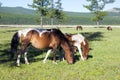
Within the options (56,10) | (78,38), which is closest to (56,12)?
(56,10)

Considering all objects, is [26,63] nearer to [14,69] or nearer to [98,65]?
[14,69]

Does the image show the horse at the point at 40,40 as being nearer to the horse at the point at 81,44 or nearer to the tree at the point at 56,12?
the horse at the point at 81,44

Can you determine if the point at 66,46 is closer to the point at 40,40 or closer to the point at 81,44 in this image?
the point at 40,40

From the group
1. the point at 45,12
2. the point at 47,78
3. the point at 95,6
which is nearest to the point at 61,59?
the point at 47,78

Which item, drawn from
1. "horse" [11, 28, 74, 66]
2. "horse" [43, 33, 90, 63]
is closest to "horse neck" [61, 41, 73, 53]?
"horse" [11, 28, 74, 66]

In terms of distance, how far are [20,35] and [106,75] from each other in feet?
18.6

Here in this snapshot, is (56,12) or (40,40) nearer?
(40,40)

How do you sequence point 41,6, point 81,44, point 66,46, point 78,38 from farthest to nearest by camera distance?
point 41,6 → point 78,38 → point 81,44 → point 66,46

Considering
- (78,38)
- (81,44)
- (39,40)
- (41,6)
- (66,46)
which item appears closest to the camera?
(39,40)

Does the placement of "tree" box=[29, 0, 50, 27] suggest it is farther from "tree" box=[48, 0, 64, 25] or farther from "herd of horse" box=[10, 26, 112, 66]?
"herd of horse" box=[10, 26, 112, 66]

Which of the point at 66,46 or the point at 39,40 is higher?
the point at 39,40

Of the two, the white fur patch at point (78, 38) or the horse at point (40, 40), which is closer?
the horse at point (40, 40)

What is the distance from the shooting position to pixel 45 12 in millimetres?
78500

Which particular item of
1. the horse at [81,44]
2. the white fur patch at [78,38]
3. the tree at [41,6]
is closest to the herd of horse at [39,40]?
the horse at [81,44]
